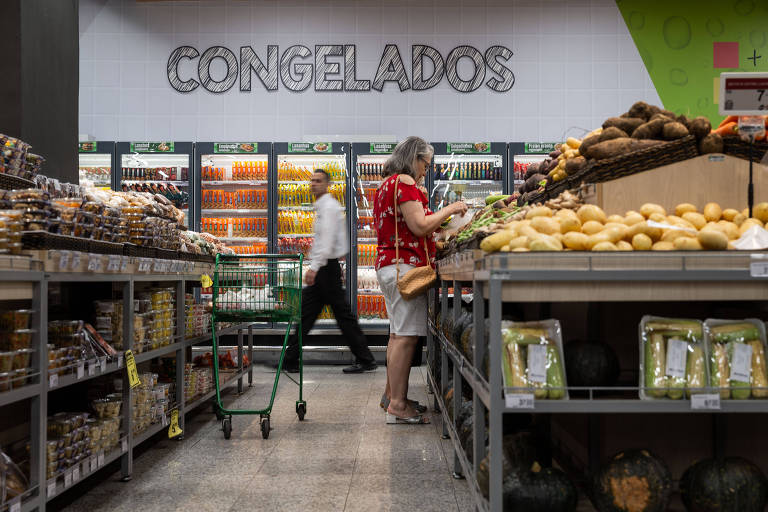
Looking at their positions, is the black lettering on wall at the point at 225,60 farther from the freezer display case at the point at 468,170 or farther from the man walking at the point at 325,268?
the man walking at the point at 325,268

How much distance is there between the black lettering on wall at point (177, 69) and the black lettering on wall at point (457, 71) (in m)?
3.27

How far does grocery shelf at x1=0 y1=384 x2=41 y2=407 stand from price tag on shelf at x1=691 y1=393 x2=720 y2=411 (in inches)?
80.7

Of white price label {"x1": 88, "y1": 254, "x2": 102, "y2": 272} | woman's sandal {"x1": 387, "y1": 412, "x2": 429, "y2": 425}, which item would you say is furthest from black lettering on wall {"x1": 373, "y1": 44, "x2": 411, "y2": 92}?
white price label {"x1": 88, "y1": 254, "x2": 102, "y2": 272}

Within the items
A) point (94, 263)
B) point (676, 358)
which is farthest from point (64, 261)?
point (676, 358)

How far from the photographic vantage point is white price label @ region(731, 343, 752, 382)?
5.89ft

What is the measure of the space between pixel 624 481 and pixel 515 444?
1.33 feet

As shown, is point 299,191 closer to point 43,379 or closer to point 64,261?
point 64,261

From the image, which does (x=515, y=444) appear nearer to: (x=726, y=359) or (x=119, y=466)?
(x=726, y=359)

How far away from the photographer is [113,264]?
9.61ft

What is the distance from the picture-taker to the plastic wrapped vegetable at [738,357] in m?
1.79

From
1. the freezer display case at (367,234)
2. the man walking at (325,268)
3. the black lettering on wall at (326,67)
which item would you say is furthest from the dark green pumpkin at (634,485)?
the black lettering on wall at (326,67)

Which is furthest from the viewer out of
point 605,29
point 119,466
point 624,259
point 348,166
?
point 605,29

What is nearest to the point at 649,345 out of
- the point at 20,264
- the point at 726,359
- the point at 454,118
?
the point at 726,359

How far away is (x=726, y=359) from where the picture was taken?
5.98ft
